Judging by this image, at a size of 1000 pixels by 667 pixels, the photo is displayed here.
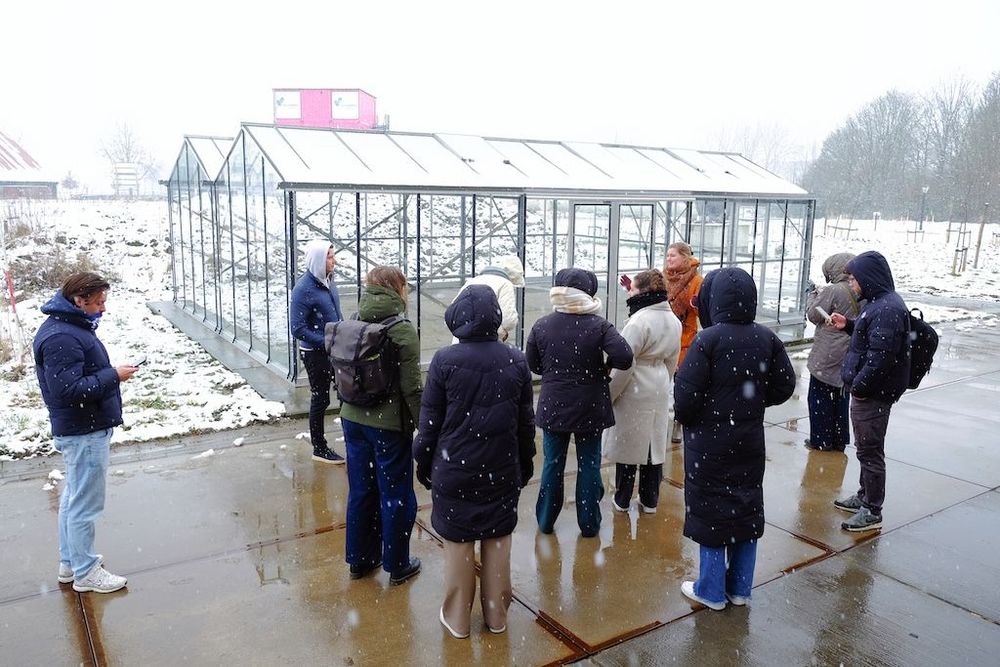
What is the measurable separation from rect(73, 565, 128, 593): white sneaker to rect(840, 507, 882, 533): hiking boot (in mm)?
4205

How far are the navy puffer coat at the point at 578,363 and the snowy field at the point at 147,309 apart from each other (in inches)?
137

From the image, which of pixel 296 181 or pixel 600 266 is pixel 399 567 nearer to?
pixel 296 181

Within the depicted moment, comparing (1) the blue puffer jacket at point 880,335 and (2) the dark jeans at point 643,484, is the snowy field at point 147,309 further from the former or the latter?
(1) the blue puffer jacket at point 880,335

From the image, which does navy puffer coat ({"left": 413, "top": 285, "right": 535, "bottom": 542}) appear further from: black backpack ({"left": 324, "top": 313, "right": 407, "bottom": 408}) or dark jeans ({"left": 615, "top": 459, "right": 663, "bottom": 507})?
dark jeans ({"left": 615, "top": 459, "right": 663, "bottom": 507})

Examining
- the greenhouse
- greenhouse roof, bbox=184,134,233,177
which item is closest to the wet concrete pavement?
the greenhouse

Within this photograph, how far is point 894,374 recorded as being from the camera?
430cm

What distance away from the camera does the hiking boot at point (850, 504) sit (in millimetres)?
4828

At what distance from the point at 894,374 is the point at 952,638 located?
1.50m

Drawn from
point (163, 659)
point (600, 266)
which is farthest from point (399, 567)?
point (600, 266)

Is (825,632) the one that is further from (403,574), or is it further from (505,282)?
(505,282)

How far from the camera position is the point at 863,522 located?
178 inches

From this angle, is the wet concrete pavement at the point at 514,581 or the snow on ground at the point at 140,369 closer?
the wet concrete pavement at the point at 514,581

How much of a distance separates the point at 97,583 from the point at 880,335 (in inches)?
176

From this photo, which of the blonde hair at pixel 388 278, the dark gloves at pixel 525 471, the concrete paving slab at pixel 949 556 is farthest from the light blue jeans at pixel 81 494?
the concrete paving slab at pixel 949 556
